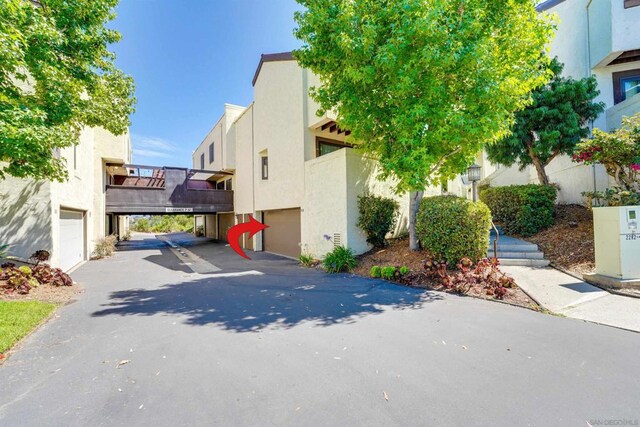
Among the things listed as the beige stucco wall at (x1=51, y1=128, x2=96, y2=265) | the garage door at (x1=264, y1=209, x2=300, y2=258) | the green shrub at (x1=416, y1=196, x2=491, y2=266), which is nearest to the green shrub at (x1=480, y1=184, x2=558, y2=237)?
the green shrub at (x1=416, y1=196, x2=491, y2=266)

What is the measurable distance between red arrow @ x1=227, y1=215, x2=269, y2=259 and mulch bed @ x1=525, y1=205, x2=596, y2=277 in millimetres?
12581

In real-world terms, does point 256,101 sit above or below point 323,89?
above

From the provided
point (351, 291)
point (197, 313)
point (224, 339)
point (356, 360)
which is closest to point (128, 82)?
point (197, 313)

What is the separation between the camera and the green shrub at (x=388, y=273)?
25.5 ft

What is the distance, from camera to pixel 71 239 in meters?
11.1

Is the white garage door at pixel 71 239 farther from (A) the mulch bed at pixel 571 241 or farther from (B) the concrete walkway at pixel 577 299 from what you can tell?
(A) the mulch bed at pixel 571 241

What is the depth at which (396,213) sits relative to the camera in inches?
426

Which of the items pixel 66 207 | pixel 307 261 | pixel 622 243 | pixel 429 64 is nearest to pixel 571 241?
pixel 622 243

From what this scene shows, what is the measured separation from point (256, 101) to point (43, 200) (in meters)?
10.8

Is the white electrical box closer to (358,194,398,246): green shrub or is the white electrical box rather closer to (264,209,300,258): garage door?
(358,194,398,246): green shrub

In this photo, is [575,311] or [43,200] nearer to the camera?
[575,311]

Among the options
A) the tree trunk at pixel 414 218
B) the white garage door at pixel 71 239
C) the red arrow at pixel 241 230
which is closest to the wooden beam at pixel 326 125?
the tree trunk at pixel 414 218

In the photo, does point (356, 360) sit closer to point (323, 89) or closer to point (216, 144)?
point (323, 89)

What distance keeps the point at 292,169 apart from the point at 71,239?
9289 mm
